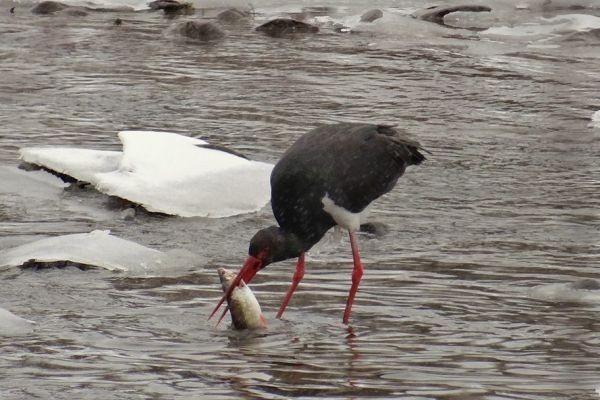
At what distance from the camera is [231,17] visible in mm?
12594

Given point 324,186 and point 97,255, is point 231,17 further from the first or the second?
point 97,255

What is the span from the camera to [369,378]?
4.42 m

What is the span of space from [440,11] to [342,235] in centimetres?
615

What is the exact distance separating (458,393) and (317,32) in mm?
8084

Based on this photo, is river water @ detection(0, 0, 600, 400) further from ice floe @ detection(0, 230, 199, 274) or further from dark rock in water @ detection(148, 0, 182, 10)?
dark rock in water @ detection(148, 0, 182, 10)

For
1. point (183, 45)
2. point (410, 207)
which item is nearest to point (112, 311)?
point (410, 207)

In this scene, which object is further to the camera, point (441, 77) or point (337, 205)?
point (441, 77)

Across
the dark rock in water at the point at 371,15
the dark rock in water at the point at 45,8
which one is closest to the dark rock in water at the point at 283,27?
the dark rock in water at the point at 371,15

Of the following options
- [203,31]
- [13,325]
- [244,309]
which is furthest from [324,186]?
[203,31]

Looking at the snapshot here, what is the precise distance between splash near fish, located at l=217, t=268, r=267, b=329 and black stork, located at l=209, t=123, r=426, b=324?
0.36 metres

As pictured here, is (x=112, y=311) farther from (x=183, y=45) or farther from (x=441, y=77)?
(x=183, y=45)

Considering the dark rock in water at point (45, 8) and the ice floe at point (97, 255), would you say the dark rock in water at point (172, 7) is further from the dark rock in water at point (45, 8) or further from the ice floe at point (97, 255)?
the ice floe at point (97, 255)

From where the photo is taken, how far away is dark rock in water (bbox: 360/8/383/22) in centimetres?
1215

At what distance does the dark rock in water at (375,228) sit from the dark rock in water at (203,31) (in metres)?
5.45
